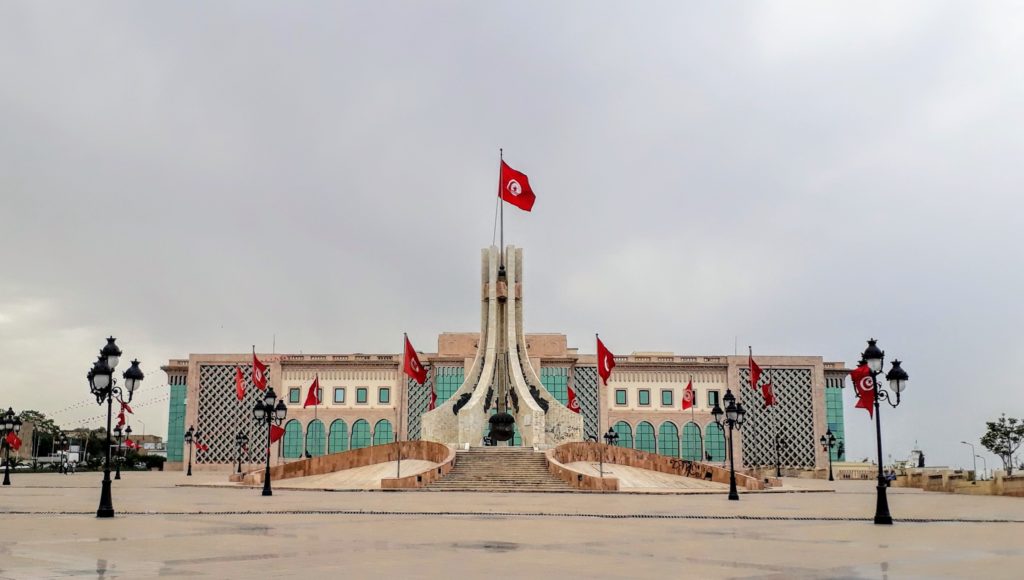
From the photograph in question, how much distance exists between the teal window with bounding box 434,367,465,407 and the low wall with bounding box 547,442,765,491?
24833 mm

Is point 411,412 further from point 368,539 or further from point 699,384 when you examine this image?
point 368,539

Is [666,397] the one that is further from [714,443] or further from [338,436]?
[338,436]

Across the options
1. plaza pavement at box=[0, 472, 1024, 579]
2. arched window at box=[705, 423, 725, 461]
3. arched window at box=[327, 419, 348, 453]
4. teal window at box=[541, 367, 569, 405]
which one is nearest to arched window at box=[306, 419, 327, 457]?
arched window at box=[327, 419, 348, 453]

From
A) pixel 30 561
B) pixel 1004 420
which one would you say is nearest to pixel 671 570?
pixel 30 561

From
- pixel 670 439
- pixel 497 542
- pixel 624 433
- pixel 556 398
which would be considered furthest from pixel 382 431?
pixel 497 542

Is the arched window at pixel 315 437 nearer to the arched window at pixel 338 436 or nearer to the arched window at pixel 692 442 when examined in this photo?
the arched window at pixel 338 436

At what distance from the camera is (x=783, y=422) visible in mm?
59375

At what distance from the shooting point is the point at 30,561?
8.15 metres

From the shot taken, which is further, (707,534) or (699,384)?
(699,384)

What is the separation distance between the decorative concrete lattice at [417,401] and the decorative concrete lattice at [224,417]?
922 centimetres

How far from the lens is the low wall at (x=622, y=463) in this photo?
28.3m

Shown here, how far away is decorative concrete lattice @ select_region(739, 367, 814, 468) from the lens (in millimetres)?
59000

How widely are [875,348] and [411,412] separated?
153 ft

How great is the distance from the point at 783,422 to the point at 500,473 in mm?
33475
